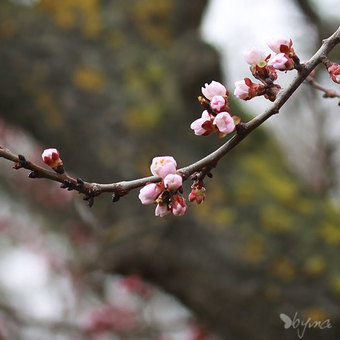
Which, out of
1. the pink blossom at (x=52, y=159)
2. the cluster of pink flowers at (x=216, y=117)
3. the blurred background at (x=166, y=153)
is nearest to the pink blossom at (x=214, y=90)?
the cluster of pink flowers at (x=216, y=117)

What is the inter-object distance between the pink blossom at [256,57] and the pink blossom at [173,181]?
23 cm

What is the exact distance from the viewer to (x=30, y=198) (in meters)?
3.65

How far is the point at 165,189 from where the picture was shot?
67 cm

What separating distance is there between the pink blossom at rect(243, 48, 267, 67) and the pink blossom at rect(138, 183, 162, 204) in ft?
0.80

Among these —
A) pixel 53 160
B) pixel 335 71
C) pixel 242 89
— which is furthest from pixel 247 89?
pixel 53 160

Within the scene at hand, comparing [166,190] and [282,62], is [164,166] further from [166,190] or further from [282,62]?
[282,62]

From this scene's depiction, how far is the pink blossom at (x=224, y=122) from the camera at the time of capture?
645 millimetres

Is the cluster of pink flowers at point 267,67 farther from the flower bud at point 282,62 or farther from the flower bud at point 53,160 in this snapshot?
the flower bud at point 53,160

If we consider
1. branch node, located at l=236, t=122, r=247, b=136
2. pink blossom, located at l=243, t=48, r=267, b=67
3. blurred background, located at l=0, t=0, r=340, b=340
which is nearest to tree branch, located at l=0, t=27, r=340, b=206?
branch node, located at l=236, t=122, r=247, b=136

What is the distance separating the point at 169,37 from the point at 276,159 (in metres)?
0.80

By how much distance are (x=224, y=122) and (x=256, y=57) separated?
140 millimetres

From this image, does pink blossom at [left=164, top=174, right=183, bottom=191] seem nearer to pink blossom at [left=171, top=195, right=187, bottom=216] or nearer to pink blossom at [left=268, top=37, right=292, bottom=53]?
pink blossom at [left=171, top=195, right=187, bottom=216]

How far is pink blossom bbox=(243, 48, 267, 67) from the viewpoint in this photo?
2.34ft

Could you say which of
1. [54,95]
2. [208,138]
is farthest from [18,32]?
[208,138]
